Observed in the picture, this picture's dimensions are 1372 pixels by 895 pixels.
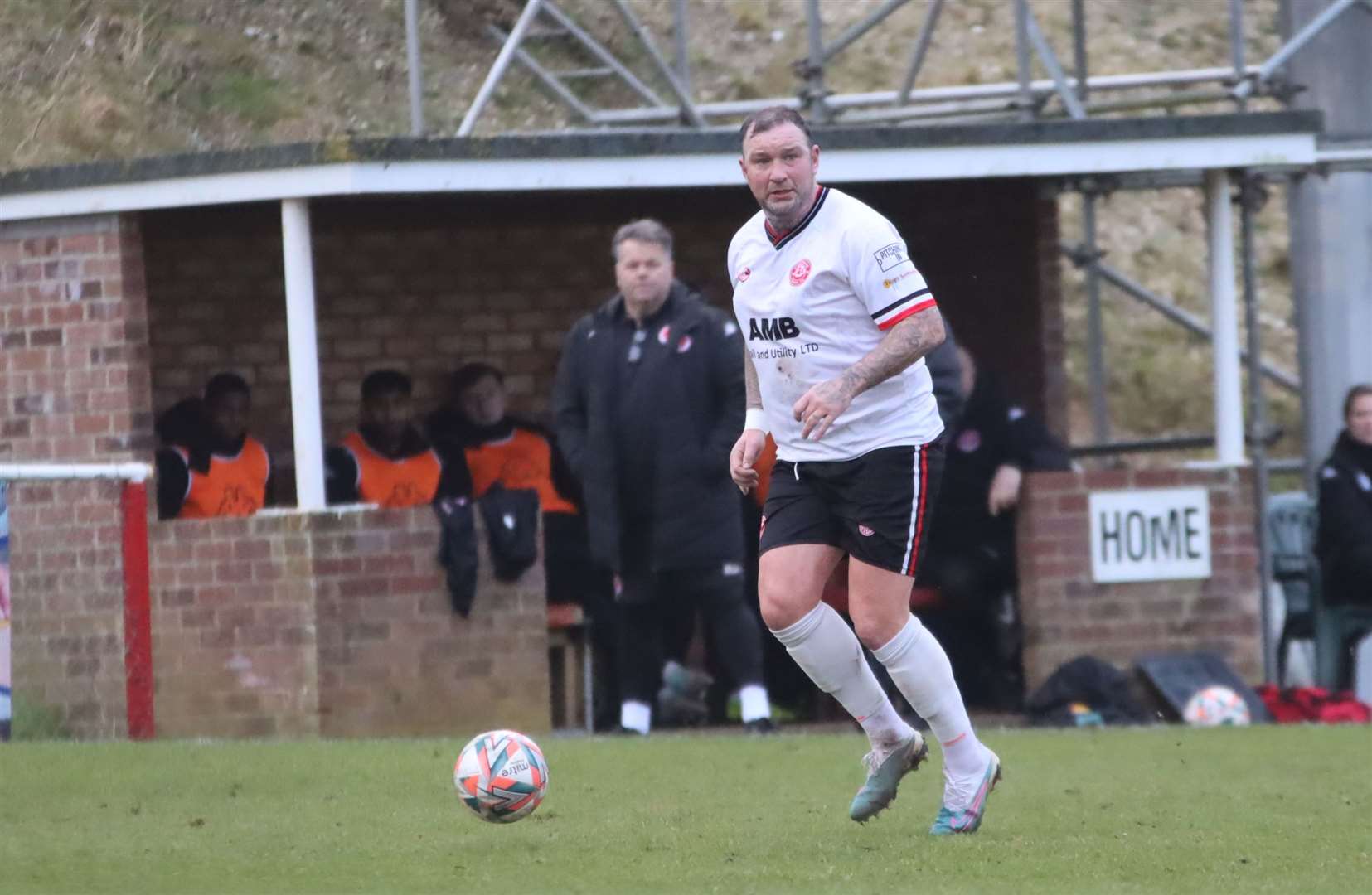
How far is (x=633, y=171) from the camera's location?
1084 centimetres

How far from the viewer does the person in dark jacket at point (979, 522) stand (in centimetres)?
1123

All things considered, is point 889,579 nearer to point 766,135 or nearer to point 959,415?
point 766,135

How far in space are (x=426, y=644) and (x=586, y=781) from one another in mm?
2603

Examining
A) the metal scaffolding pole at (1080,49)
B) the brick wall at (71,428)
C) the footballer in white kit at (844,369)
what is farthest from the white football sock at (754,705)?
the metal scaffolding pole at (1080,49)

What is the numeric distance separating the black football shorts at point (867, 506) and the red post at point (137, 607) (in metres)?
4.62

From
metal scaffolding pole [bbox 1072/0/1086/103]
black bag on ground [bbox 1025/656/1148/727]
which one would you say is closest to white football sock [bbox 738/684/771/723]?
black bag on ground [bbox 1025/656/1148/727]

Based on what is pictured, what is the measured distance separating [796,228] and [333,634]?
15.5ft

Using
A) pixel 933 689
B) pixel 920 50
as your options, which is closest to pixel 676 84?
pixel 920 50

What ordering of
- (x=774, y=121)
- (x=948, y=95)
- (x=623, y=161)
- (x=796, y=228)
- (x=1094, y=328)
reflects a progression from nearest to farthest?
(x=774, y=121)
(x=796, y=228)
(x=623, y=161)
(x=948, y=95)
(x=1094, y=328)

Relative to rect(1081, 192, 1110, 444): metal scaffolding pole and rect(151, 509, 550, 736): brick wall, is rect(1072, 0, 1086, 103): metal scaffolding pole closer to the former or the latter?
rect(1081, 192, 1110, 444): metal scaffolding pole

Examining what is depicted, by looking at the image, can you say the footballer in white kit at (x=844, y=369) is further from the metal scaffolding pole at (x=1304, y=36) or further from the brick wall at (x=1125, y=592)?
the metal scaffolding pole at (x=1304, y=36)

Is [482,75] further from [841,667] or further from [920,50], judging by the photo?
[841,667]

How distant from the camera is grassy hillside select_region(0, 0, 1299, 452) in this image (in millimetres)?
17875

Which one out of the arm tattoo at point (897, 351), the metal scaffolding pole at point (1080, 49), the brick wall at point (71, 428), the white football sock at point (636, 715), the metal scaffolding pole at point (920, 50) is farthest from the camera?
the metal scaffolding pole at point (1080, 49)
